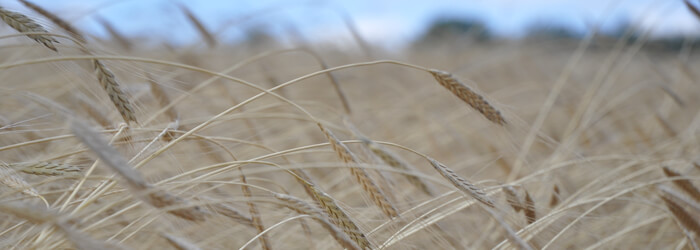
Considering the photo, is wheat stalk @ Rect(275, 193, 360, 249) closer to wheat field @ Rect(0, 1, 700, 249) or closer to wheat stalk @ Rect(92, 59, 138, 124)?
wheat field @ Rect(0, 1, 700, 249)

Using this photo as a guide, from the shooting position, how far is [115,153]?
0.62 metres

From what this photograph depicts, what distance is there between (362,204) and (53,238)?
1.14m

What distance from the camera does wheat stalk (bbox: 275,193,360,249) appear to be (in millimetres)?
856

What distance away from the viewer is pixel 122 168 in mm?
598

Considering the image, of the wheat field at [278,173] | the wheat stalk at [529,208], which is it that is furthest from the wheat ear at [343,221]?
the wheat stalk at [529,208]

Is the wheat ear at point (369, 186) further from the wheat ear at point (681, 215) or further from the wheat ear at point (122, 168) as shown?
the wheat ear at point (681, 215)

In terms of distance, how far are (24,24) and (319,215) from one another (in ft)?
2.26

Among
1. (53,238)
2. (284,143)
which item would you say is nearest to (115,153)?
(53,238)

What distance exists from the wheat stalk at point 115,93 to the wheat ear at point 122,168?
0.30m

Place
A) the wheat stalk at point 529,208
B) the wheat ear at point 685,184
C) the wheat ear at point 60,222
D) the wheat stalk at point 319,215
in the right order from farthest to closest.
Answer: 1. the wheat ear at point 685,184
2. the wheat stalk at point 529,208
3. the wheat stalk at point 319,215
4. the wheat ear at point 60,222

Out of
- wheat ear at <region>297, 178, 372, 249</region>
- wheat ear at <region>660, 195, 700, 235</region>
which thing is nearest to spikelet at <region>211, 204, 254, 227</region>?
wheat ear at <region>297, 178, 372, 249</region>

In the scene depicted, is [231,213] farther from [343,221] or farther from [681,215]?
[681,215]

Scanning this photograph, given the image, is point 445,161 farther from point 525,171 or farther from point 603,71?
point 603,71

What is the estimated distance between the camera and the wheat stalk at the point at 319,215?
0.86 meters
